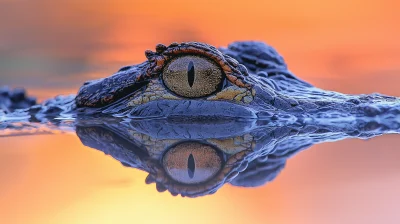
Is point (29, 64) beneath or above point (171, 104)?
above

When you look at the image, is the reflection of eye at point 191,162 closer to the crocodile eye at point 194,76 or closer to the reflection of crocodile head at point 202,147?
the reflection of crocodile head at point 202,147

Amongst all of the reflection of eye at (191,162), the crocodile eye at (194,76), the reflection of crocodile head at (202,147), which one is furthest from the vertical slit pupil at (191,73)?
the reflection of eye at (191,162)

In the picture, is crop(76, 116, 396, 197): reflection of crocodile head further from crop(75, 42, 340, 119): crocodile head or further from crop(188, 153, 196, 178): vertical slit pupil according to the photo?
crop(75, 42, 340, 119): crocodile head

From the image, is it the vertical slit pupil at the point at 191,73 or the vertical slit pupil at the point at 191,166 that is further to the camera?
the vertical slit pupil at the point at 191,73

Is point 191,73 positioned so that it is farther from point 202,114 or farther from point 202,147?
point 202,147

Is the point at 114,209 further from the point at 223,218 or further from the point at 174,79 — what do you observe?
the point at 174,79

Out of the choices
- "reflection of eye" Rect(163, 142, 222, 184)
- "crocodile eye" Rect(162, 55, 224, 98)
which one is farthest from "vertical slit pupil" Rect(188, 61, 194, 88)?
"reflection of eye" Rect(163, 142, 222, 184)

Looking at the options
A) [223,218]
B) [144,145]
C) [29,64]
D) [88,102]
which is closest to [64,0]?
[29,64]
